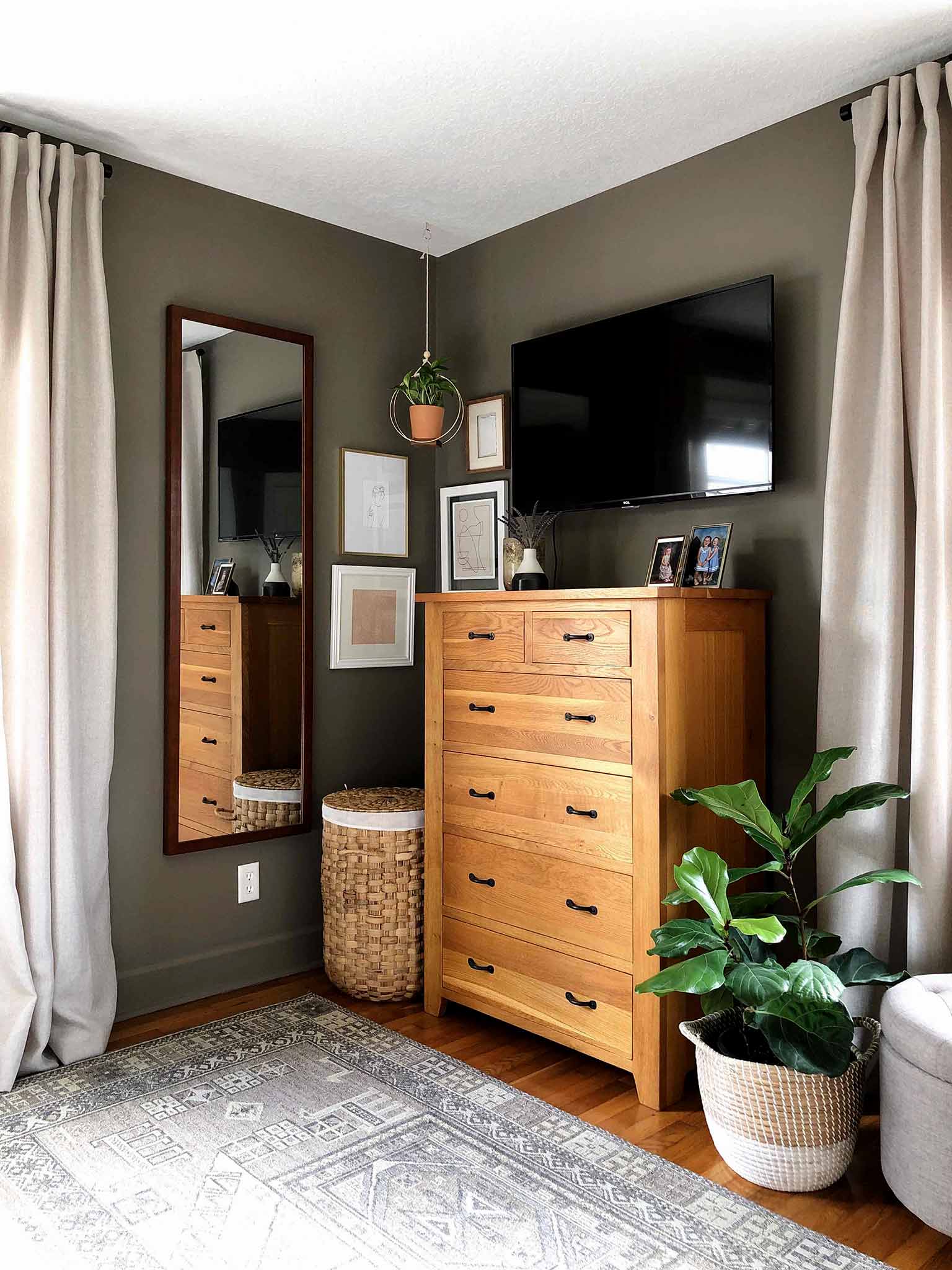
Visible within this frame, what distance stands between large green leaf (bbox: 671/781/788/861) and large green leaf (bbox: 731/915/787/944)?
0.79 ft

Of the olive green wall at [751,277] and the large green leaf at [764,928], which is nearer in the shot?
the large green leaf at [764,928]

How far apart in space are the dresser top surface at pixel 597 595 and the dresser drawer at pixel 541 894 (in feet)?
2.27

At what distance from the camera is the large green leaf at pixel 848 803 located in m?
2.17

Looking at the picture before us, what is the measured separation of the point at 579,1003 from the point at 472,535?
1.71m

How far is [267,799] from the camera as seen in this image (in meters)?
3.25

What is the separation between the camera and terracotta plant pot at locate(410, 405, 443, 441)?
11.3ft

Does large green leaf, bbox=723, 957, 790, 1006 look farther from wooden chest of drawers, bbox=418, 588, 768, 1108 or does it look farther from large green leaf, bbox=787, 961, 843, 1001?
wooden chest of drawers, bbox=418, 588, 768, 1108

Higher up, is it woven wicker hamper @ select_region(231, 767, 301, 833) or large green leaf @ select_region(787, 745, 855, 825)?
large green leaf @ select_region(787, 745, 855, 825)

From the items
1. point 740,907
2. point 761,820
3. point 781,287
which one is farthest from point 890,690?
point 781,287

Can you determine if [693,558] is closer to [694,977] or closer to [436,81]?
[694,977]

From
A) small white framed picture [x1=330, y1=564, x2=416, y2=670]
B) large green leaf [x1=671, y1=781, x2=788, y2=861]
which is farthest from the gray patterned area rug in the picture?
small white framed picture [x1=330, y1=564, x2=416, y2=670]

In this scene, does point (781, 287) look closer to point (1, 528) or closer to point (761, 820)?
point (761, 820)

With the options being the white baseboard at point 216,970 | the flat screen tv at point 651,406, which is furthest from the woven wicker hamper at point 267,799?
the flat screen tv at point 651,406

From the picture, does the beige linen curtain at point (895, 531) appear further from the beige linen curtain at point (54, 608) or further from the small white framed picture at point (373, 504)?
the beige linen curtain at point (54, 608)
